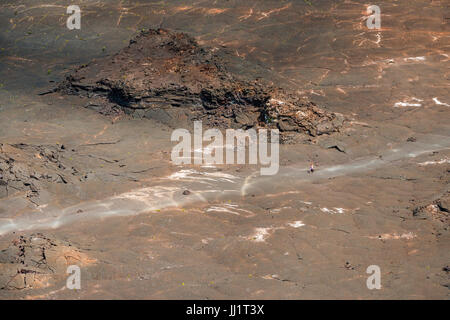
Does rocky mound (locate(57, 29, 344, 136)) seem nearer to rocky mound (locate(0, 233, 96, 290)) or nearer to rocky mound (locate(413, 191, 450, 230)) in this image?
rocky mound (locate(413, 191, 450, 230))

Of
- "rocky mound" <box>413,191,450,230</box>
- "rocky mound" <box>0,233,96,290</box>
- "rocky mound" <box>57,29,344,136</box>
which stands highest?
"rocky mound" <box>57,29,344,136</box>

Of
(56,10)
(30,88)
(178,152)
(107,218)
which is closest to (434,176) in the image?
(178,152)

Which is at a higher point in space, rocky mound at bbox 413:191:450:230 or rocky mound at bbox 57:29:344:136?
rocky mound at bbox 57:29:344:136

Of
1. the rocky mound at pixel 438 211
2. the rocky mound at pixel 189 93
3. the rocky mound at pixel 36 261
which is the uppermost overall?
the rocky mound at pixel 189 93

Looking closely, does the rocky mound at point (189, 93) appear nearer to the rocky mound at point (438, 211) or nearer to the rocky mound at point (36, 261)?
the rocky mound at point (438, 211)

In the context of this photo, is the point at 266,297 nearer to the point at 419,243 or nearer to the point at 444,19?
the point at 419,243

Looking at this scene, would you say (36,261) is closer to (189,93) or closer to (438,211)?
(438,211)

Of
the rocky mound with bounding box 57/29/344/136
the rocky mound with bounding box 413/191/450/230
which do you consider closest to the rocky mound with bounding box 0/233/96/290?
the rocky mound with bounding box 413/191/450/230

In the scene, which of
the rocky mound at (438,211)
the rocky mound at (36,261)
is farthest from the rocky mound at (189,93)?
the rocky mound at (36,261)
